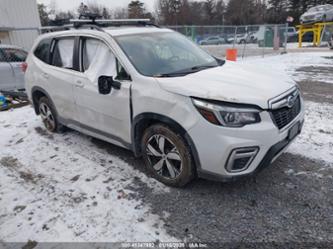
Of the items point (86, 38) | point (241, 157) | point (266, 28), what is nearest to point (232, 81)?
point (241, 157)

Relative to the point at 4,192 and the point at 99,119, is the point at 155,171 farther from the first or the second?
the point at 4,192

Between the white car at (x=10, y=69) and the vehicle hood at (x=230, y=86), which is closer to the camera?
the vehicle hood at (x=230, y=86)

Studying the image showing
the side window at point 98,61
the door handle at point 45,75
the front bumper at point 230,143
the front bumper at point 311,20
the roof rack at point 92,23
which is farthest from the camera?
the front bumper at point 311,20

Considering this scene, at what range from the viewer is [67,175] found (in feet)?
11.3

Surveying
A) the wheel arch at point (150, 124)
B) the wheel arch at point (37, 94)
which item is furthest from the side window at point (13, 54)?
the wheel arch at point (150, 124)

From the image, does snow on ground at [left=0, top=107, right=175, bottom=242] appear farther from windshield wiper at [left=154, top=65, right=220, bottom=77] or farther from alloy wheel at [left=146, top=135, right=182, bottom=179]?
windshield wiper at [left=154, top=65, right=220, bottom=77]

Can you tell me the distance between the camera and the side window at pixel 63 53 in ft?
12.9

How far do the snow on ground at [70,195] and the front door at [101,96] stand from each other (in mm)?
477

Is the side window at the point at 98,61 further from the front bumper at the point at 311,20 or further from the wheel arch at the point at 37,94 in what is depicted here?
the front bumper at the point at 311,20

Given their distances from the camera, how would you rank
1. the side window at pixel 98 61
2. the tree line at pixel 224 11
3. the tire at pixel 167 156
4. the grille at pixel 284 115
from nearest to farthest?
the grille at pixel 284 115 → the tire at pixel 167 156 → the side window at pixel 98 61 → the tree line at pixel 224 11

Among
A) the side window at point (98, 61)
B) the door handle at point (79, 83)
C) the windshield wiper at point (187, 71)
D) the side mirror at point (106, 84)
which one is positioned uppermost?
the side window at point (98, 61)

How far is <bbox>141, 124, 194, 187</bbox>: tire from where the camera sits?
9.18 ft

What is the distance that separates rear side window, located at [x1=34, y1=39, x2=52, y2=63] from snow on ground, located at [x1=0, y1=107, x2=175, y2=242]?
A: 1.41m

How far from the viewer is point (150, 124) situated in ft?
10.1
